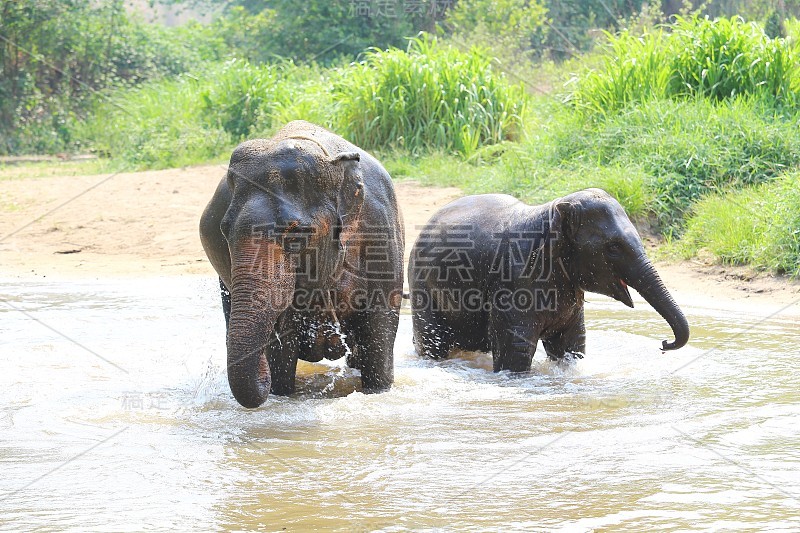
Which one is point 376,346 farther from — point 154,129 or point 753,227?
point 154,129

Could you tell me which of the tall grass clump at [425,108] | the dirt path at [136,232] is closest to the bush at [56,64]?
the dirt path at [136,232]

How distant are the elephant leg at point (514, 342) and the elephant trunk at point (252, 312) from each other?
7.28 ft

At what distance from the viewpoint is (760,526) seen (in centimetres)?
446

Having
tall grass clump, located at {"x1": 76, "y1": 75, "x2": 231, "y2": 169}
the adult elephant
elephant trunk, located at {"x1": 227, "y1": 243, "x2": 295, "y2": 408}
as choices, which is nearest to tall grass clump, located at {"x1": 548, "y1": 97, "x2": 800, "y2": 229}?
the adult elephant

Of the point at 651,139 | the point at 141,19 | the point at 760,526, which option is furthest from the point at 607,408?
the point at 141,19

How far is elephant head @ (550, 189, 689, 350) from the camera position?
6.64 m

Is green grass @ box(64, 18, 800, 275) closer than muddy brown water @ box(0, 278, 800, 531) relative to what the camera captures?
No

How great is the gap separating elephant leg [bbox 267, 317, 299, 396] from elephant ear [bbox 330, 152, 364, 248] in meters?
0.73

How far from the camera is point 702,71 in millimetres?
13273

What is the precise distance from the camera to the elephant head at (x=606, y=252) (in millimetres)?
6637

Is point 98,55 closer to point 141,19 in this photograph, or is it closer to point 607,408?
point 141,19

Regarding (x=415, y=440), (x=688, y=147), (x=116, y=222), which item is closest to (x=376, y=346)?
(x=415, y=440)

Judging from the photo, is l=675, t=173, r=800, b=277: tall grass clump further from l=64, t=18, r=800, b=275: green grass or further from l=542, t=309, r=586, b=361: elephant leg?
l=542, t=309, r=586, b=361: elephant leg

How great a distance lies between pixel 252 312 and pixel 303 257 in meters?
0.52
